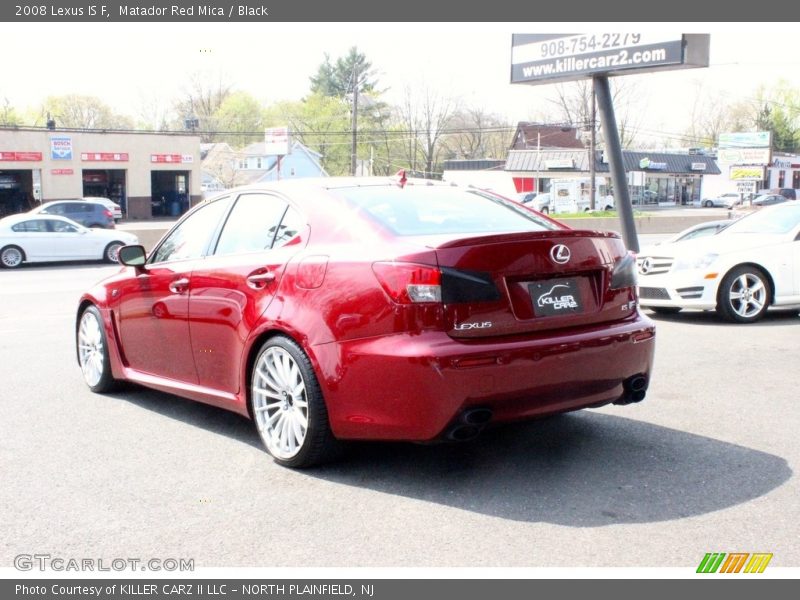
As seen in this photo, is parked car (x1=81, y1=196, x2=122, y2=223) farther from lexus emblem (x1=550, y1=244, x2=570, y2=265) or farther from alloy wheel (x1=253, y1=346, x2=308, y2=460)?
lexus emblem (x1=550, y1=244, x2=570, y2=265)

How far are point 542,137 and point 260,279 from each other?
8854 cm

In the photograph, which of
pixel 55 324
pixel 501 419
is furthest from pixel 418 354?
pixel 55 324

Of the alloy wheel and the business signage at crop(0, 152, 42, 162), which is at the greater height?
the business signage at crop(0, 152, 42, 162)

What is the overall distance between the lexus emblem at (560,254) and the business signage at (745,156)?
9391cm

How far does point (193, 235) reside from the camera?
20.6ft

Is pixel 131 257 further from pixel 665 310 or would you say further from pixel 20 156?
pixel 20 156

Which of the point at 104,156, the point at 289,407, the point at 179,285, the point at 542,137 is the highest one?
the point at 542,137

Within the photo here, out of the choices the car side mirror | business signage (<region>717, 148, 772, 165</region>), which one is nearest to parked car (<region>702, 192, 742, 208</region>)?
business signage (<region>717, 148, 772, 165</region>)

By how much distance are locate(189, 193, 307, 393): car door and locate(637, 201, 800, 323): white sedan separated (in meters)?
6.46

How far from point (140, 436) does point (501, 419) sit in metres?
2.53

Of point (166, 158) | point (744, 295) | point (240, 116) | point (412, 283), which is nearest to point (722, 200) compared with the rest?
point (240, 116)

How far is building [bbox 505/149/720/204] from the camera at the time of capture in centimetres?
8181

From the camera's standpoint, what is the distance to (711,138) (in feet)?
370

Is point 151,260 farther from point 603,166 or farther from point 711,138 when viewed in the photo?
point 711,138
